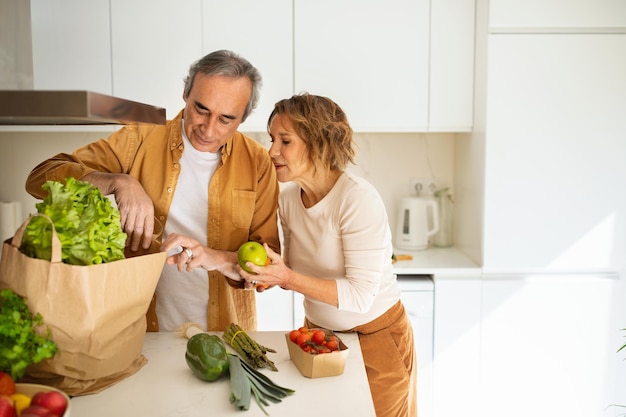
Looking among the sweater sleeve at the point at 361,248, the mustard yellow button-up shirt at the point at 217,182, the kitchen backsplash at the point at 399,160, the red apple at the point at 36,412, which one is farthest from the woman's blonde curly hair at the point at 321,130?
the kitchen backsplash at the point at 399,160

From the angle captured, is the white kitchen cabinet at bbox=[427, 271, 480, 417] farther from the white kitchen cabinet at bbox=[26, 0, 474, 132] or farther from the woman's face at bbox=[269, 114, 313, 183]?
the woman's face at bbox=[269, 114, 313, 183]

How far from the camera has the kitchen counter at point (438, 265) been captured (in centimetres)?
295

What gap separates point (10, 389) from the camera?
106 centimetres

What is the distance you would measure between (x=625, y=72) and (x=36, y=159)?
3163 mm

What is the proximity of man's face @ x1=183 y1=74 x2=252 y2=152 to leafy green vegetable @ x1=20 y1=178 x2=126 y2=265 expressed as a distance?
0.68m

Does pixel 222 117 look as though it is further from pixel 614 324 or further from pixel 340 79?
pixel 614 324

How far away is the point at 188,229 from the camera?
2.05 m

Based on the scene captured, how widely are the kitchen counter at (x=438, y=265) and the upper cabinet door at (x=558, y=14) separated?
1159 millimetres

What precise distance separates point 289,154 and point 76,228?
769 millimetres

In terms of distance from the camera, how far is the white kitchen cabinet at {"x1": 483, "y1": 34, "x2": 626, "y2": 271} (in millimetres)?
2883

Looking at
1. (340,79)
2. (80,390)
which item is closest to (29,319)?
(80,390)

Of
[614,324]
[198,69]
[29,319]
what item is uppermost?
[198,69]

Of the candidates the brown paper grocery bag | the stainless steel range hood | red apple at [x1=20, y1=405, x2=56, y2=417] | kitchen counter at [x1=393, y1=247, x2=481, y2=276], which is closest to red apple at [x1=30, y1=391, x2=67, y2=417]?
red apple at [x1=20, y1=405, x2=56, y2=417]

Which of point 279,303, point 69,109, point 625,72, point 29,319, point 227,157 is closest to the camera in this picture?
point 69,109
